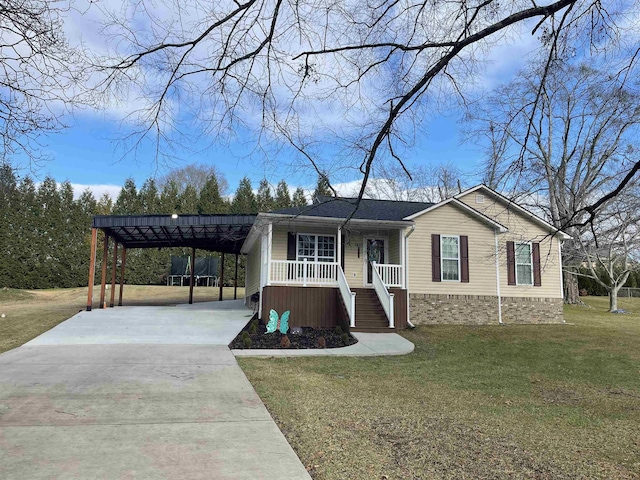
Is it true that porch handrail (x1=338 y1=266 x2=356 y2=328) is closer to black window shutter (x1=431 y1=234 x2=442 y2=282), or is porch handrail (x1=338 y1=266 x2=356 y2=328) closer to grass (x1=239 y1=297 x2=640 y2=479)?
grass (x1=239 y1=297 x2=640 y2=479)

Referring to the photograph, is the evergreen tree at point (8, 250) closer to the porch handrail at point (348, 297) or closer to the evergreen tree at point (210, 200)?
the evergreen tree at point (210, 200)

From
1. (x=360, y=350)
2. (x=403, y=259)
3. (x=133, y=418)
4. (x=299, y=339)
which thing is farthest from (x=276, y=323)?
(x=133, y=418)

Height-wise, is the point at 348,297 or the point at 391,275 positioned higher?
the point at 391,275

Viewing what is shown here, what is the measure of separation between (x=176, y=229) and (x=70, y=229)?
58.4 feet

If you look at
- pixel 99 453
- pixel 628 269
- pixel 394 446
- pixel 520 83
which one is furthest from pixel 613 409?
pixel 628 269

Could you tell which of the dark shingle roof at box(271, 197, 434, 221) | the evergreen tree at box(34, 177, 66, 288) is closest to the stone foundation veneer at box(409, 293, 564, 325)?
the dark shingle roof at box(271, 197, 434, 221)

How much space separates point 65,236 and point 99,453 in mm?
30820

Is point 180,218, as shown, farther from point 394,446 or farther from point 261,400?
point 394,446

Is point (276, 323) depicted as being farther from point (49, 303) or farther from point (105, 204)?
point (105, 204)

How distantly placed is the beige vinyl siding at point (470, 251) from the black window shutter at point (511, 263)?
62cm

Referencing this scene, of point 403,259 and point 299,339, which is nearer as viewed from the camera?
point 299,339

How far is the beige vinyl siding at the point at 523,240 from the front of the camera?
1526 cm

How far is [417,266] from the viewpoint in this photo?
14.7 m

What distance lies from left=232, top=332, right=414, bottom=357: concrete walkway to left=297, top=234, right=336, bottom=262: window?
167 inches
